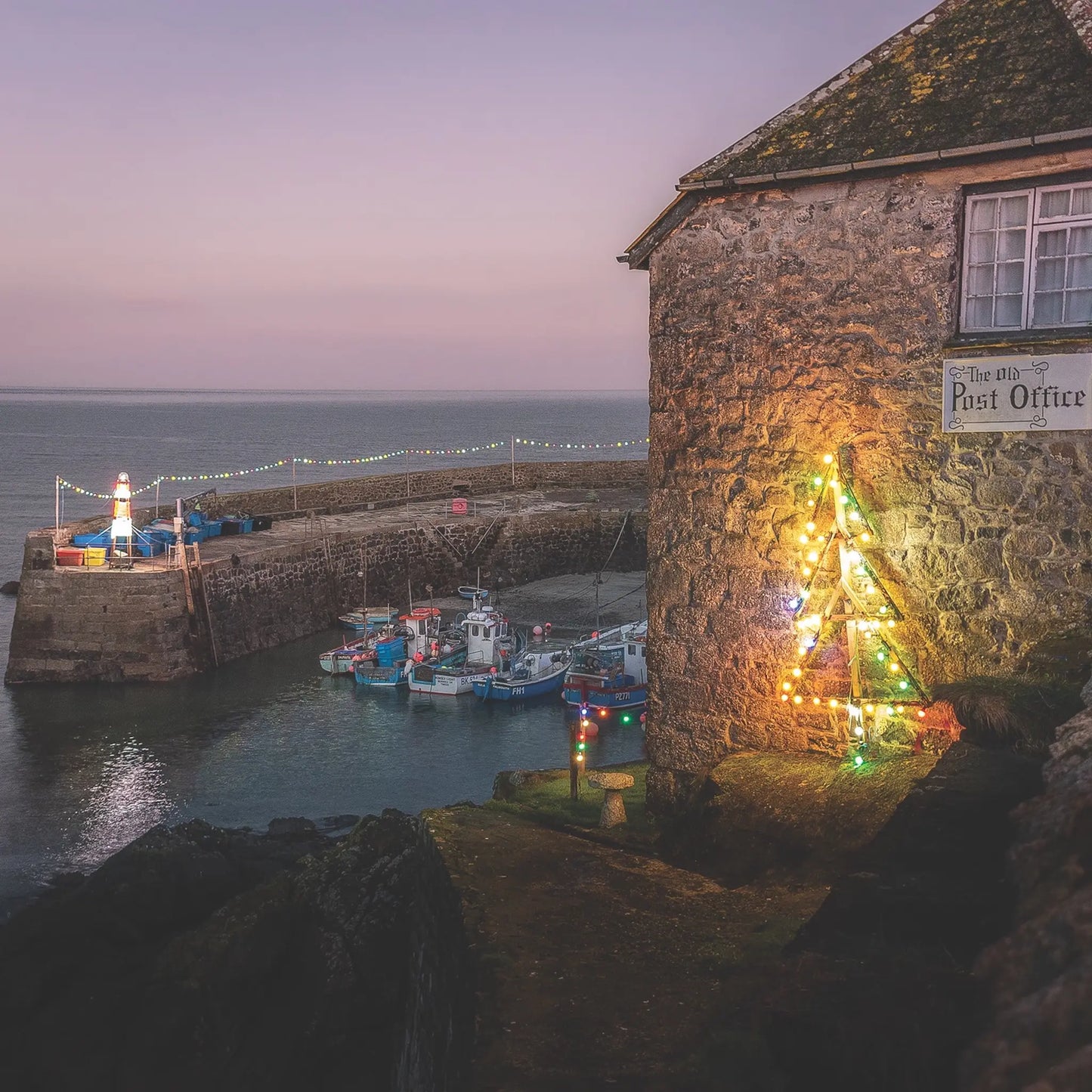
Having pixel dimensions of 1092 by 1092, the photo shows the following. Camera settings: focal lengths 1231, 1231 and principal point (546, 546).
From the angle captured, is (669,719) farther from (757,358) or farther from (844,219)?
(844,219)

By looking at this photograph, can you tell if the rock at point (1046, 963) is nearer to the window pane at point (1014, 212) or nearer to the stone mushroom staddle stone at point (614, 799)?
the window pane at point (1014, 212)

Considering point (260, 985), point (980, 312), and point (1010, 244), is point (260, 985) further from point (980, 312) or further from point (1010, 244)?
point (1010, 244)

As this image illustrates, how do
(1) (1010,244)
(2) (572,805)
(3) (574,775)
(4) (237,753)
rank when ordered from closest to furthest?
(1) (1010,244) < (2) (572,805) < (3) (574,775) < (4) (237,753)

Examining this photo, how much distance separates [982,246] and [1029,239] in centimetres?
32

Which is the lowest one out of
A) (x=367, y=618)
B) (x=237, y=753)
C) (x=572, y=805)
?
(x=237, y=753)

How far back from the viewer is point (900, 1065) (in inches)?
175

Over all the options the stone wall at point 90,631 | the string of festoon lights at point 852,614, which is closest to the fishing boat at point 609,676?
the stone wall at point 90,631

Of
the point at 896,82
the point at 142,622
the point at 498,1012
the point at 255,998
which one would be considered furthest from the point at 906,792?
the point at 142,622

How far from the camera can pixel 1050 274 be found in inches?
335

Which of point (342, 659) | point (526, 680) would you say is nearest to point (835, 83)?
point (526, 680)

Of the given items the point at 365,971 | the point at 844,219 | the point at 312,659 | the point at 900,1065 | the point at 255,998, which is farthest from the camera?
the point at 312,659

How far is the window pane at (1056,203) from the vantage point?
8383mm

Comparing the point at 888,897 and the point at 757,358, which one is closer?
the point at 888,897

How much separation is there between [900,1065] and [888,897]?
1.68 m
